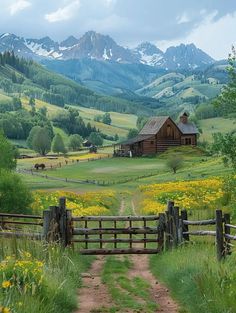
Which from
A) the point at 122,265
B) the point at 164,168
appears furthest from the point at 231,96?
the point at 164,168

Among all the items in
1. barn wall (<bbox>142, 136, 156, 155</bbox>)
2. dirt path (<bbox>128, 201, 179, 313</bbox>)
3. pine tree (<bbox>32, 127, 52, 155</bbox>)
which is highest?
pine tree (<bbox>32, 127, 52, 155</bbox>)

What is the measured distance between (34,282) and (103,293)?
11.6 feet

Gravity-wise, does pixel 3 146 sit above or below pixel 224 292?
above

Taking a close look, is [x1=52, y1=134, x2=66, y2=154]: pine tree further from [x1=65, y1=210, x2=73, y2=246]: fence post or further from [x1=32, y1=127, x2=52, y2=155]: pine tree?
[x1=65, y1=210, x2=73, y2=246]: fence post

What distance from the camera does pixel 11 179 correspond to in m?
32.7

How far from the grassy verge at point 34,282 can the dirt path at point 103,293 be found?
282mm

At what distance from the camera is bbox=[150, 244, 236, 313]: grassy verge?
9.74m

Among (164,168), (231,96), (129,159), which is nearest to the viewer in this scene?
(231,96)

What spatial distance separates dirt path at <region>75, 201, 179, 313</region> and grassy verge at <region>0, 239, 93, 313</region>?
28 centimetres

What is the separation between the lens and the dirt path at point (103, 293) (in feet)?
38.2

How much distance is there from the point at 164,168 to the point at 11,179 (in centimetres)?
6762

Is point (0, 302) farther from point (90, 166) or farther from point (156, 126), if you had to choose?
point (156, 126)

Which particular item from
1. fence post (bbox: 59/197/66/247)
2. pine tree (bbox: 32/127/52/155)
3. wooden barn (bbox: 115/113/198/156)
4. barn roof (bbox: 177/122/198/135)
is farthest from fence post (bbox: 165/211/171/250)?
pine tree (bbox: 32/127/52/155)

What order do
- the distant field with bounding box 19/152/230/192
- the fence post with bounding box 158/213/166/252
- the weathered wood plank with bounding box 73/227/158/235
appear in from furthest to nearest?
the distant field with bounding box 19/152/230/192 → the fence post with bounding box 158/213/166/252 → the weathered wood plank with bounding box 73/227/158/235
